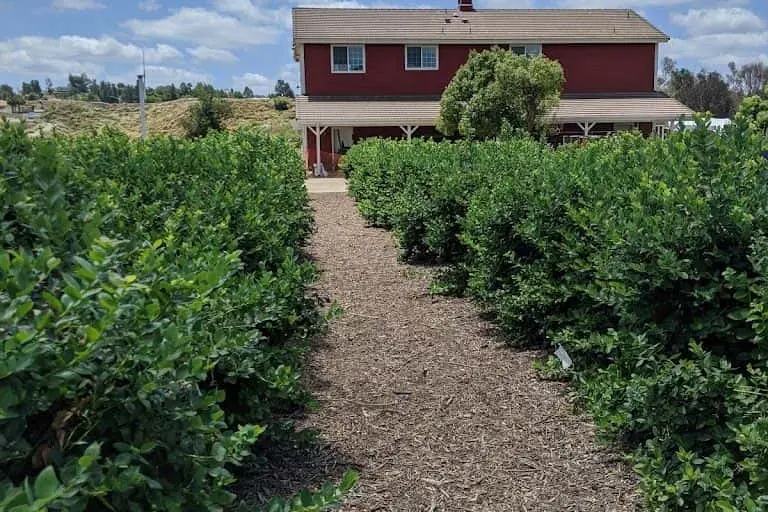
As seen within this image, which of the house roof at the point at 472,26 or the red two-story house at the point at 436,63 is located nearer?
the red two-story house at the point at 436,63

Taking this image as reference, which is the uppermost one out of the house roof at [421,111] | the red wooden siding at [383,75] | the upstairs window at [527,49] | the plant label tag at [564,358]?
the upstairs window at [527,49]

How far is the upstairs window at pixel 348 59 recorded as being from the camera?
3147cm

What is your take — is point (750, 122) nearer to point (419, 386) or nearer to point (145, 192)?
point (419, 386)

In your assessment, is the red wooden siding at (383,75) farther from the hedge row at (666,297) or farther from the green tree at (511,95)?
the hedge row at (666,297)

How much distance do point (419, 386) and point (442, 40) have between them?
92.1ft

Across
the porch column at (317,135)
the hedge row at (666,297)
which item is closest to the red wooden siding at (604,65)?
the porch column at (317,135)


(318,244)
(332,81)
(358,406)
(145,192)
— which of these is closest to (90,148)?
(145,192)

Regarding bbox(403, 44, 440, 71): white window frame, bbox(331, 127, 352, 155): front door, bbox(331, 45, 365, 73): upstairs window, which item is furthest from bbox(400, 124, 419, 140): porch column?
bbox(331, 45, 365, 73): upstairs window

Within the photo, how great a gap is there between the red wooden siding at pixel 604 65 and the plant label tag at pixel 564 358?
95.4 feet

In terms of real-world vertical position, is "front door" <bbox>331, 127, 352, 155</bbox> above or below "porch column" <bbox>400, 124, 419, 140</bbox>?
below

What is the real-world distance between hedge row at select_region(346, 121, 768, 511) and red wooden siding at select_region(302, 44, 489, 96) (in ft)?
88.1

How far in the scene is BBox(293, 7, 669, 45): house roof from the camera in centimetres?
3127

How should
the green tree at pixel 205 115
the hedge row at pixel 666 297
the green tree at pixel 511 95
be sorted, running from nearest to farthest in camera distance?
the hedge row at pixel 666 297, the green tree at pixel 511 95, the green tree at pixel 205 115

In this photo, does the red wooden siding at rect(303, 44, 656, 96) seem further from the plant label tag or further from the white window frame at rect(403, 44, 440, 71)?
the plant label tag
